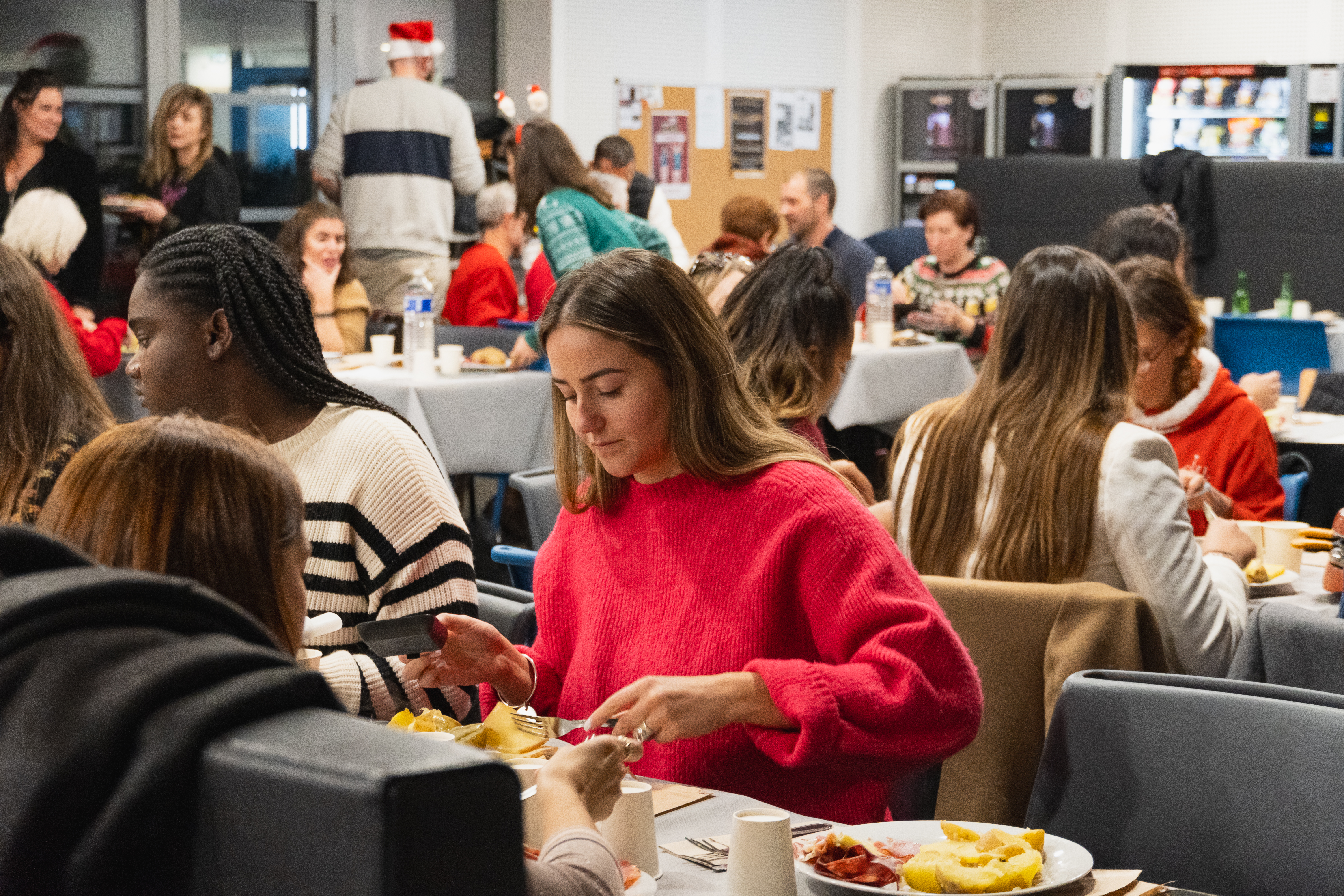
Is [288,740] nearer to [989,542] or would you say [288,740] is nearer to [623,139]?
[989,542]

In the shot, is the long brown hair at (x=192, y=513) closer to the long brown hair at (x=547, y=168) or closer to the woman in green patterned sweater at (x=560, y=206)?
the woman in green patterned sweater at (x=560, y=206)

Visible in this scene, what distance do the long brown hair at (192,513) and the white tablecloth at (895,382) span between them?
474 centimetres

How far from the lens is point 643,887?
1.26 metres

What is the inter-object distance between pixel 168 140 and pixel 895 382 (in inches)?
132

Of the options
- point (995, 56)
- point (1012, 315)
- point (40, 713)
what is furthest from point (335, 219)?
point (995, 56)

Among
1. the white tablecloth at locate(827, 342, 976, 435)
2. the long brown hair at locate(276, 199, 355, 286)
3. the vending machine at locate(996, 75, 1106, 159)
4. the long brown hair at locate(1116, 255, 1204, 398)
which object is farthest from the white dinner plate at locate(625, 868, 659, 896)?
the vending machine at locate(996, 75, 1106, 159)

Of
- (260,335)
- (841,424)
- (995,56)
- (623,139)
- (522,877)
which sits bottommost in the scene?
(841,424)

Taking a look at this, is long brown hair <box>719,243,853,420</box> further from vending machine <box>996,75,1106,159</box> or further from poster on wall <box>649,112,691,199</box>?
vending machine <box>996,75,1106,159</box>

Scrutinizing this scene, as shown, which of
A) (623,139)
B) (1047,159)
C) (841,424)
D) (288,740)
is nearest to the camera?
(288,740)

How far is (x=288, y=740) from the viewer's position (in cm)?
52

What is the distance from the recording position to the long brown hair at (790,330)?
9.23 ft

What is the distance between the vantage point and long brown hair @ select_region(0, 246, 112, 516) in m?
2.11

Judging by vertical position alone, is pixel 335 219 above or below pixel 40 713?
above

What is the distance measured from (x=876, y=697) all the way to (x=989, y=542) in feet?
2.78
